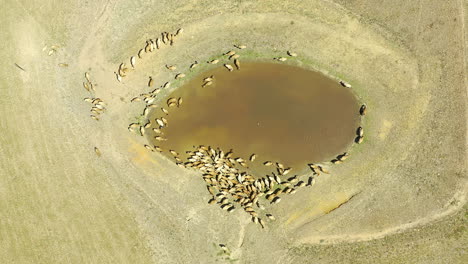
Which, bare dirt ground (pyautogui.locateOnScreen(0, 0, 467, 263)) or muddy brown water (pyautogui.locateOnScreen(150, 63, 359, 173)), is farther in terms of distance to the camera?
muddy brown water (pyautogui.locateOnScreen(150, 63, 359, 173))

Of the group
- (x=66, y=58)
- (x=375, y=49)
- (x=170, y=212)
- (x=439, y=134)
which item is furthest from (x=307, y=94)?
(x=66, y=58)

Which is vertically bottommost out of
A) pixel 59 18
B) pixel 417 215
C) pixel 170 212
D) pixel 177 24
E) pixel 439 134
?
pixel 417 215

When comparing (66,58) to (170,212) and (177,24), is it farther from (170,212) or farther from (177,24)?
(170,212)

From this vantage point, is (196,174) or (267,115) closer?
(196,174)

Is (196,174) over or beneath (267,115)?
beneath
